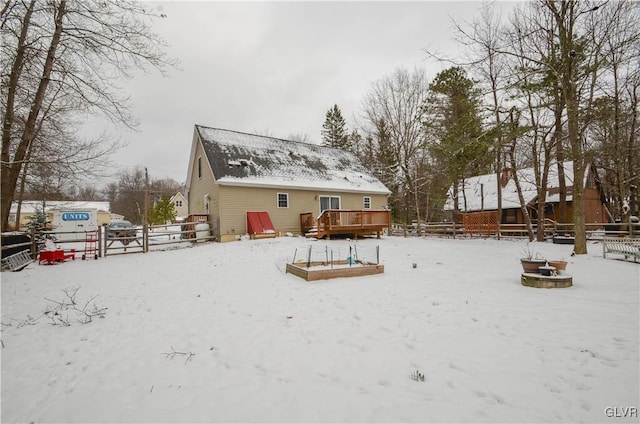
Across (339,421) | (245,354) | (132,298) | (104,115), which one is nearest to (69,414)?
(245,354)

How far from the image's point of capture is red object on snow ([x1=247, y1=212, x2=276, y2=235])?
603 inches

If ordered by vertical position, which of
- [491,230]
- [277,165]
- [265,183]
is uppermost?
[277,165]

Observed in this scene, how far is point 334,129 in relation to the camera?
128 feet

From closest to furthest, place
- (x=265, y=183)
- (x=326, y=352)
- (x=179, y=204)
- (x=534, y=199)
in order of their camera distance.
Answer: (x=326, y=352) < (x=265, y=183) < (x=534, y=199) < (x=179, y=204)

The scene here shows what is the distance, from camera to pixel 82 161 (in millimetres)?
6715

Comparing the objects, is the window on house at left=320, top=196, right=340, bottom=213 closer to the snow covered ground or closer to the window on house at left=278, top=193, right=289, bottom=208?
the window on house at left=278, top=193, right=289, bottom=208

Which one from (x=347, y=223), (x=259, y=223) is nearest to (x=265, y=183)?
(x=259, y=223)

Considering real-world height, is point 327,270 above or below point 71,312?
above

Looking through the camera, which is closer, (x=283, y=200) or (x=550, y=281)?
(x=550, y=281)

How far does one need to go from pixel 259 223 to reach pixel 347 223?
16.1ft

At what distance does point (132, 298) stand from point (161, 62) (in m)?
6.24

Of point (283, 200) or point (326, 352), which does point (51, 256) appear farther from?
point (326, 352)

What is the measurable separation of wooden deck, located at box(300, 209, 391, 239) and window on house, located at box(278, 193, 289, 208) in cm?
156

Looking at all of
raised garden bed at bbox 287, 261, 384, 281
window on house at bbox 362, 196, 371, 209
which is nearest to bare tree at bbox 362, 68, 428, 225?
window on house at bbox 362, 196, 371, 209
